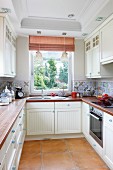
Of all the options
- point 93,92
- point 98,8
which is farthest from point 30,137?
point 98,8

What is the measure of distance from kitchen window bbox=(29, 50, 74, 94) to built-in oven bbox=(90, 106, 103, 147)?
1394 mm

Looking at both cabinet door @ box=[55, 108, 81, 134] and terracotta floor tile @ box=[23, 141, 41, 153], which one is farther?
cabinet door @ box=[55, 108, 81, 134]

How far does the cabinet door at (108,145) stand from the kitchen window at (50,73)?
196cm

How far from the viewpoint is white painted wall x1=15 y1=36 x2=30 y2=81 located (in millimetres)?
3670

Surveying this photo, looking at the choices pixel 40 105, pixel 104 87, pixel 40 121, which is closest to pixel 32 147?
pixel 40 121

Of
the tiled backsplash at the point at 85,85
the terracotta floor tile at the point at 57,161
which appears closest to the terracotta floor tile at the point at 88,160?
the terracotta floor tile at the point at 57,161

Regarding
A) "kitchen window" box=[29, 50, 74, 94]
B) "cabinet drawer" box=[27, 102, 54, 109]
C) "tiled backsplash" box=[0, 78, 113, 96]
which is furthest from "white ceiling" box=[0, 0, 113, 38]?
"cabinet drawer" box=[27, 102, 54, 109]

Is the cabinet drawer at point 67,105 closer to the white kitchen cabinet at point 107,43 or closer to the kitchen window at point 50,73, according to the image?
the kitchen window at point 50,73

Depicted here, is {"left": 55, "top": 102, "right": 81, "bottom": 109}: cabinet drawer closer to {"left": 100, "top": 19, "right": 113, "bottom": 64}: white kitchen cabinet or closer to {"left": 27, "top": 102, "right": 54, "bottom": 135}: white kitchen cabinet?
{"left": 27, "top": 102, "right": 54, "bottom": 135}: white kitchen cabinet

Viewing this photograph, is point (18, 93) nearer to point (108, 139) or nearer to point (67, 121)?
point (67, 121)

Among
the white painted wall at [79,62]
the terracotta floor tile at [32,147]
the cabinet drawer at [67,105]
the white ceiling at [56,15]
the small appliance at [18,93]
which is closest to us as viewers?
the white ceiling at [56,15]

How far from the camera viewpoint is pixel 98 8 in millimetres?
2324

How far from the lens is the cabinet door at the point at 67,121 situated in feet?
10.6

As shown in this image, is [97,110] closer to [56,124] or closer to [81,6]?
[56,124]
